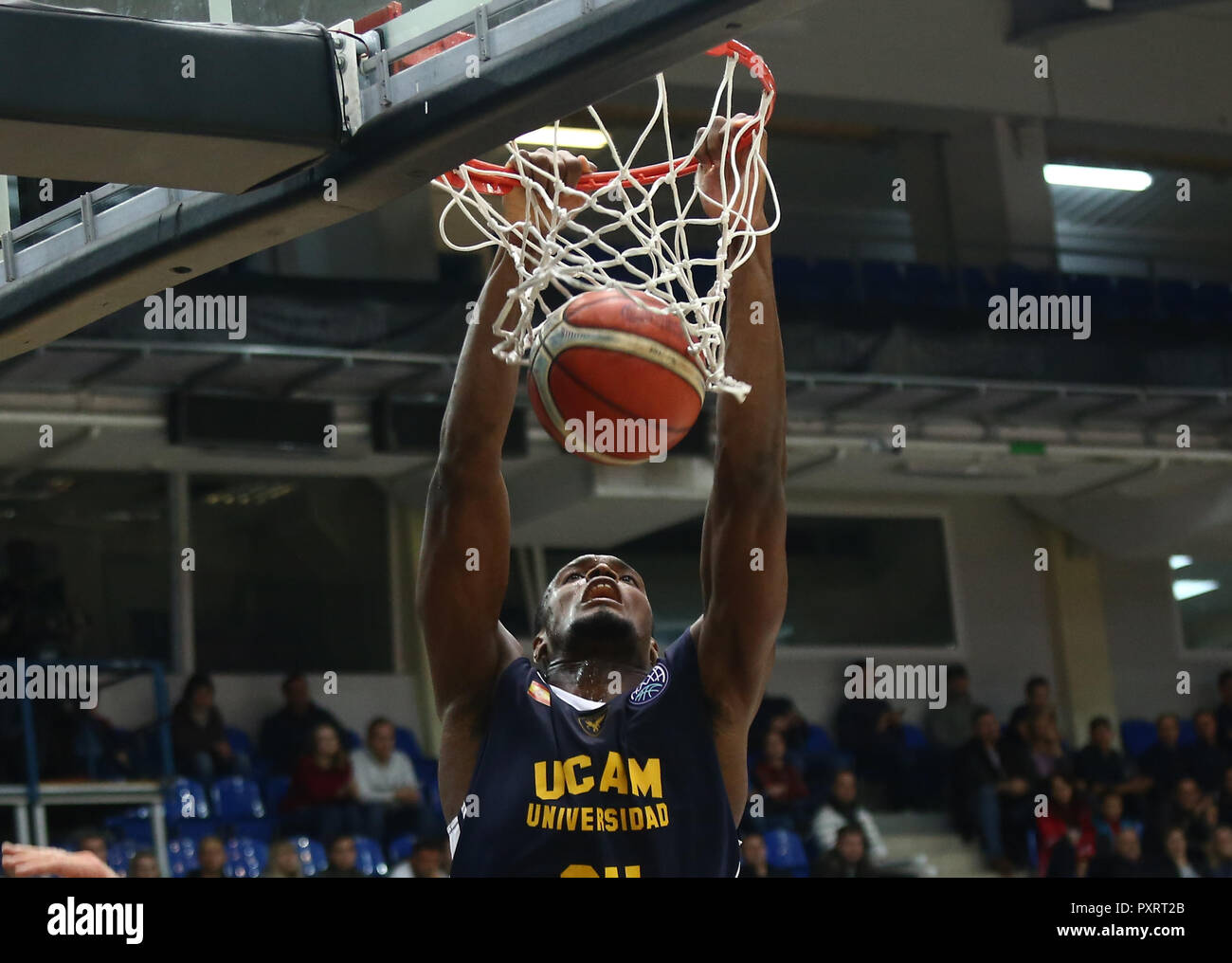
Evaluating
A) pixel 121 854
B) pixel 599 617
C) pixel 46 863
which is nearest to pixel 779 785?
pixel 121 854

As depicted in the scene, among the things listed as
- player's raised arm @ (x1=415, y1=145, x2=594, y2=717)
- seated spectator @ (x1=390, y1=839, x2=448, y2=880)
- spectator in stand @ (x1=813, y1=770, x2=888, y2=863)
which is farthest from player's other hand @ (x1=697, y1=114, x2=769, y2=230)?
spectator in stand @ (x1=813, y1=770, x2=888, y2=863)

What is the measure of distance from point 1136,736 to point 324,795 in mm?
5800

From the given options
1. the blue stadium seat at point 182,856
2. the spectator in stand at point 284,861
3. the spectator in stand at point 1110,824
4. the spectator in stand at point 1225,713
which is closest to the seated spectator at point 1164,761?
the spectator in stand at point 1110,824

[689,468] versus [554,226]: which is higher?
[689,468]

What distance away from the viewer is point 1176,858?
926 cm

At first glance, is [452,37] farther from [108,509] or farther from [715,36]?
[108,509]

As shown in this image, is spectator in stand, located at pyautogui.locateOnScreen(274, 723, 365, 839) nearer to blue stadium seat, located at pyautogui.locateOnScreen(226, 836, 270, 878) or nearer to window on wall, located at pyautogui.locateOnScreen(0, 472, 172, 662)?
blue stadium seat, located at pyautogui.locateOnScreen(226, 836, 270, 878)

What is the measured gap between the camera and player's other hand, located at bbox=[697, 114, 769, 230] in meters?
3.12

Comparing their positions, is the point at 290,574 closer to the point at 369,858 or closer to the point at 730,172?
the point at 369,858

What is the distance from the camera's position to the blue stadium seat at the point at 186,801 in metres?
7.94

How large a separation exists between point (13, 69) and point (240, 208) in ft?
1.38

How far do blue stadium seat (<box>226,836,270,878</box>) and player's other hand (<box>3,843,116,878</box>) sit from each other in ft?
17.8
